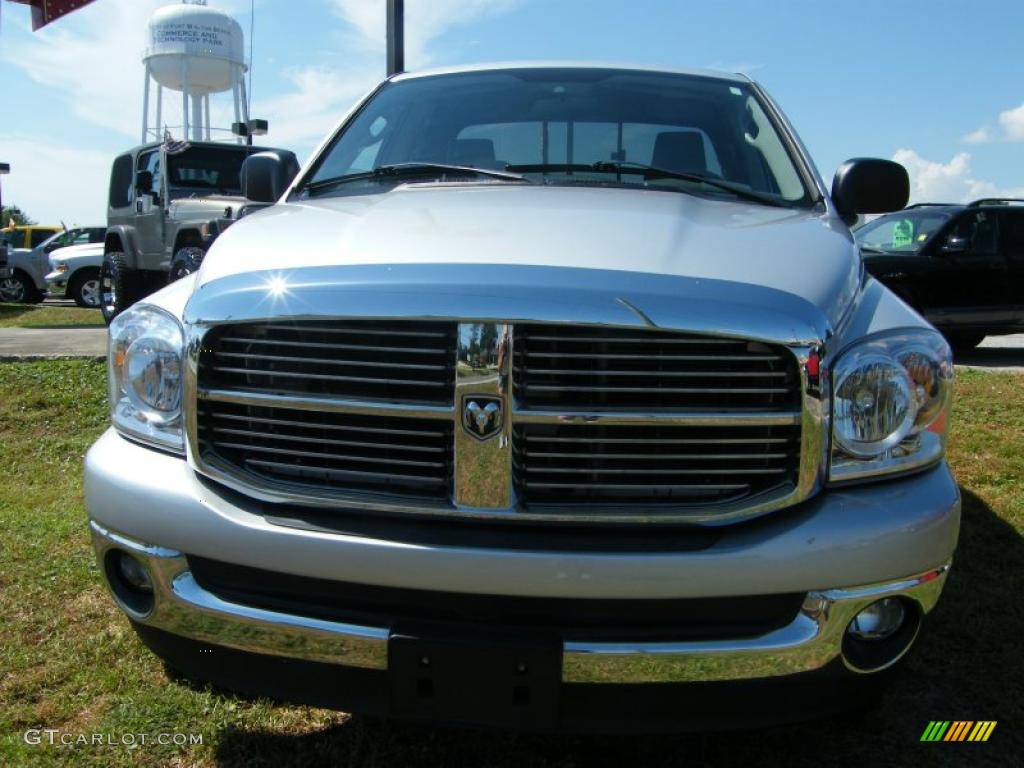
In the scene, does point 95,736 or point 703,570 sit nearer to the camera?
point 703,570

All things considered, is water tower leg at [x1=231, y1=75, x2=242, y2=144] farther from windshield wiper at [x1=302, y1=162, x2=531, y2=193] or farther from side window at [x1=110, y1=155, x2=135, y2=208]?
windshield wiper at [x1=302, y1=162, x2=531, y2=193]

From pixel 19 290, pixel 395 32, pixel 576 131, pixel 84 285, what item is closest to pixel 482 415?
pixel 576 131

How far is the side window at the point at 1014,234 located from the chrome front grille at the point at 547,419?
30.4 ft

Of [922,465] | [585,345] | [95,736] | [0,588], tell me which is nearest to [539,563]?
[585,345]

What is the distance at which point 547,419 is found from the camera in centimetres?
173

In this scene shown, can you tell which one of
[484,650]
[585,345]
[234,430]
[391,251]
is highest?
[391,251]

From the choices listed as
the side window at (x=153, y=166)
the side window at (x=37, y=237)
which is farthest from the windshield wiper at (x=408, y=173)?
the side window at (x=37, y=237)

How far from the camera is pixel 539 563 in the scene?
5.46 ft

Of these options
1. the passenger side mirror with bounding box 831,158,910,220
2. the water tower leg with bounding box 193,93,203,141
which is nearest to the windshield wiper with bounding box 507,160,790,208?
the passenger side mirror with bounding box 831,158,910,220

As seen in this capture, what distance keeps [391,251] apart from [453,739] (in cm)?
131

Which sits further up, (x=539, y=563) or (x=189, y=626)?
(x=539, y=563)

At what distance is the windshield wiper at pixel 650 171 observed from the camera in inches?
108

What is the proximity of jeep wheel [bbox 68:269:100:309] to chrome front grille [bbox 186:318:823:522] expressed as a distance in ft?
53.6

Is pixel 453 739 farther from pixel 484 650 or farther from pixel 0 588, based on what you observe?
pixel 0 588
